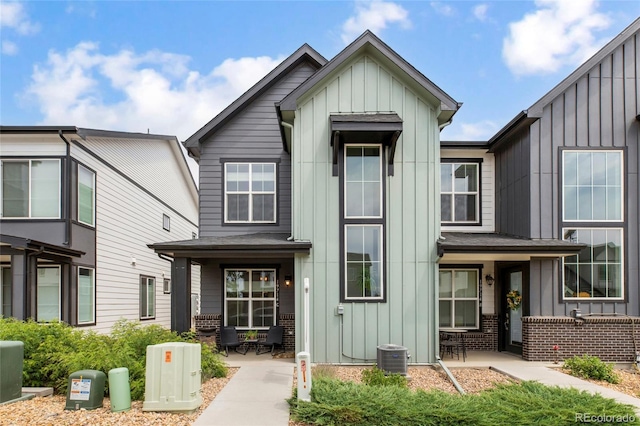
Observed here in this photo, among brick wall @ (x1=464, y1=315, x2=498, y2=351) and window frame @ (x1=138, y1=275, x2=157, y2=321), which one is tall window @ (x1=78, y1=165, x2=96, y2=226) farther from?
brick wall @ (x1=464, y1=315, x2=498, y2=351)

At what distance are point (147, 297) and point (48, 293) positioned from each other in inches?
251

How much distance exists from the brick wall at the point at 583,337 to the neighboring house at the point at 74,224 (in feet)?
37.2

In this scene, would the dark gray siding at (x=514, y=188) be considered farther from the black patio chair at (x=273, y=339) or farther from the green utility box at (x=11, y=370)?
the green utility box at (x=11, y=370)

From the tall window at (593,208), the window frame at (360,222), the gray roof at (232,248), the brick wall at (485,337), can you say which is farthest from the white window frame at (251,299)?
the tall window at (593,208)

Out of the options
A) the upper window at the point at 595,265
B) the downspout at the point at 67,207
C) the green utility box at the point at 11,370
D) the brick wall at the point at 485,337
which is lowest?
the brick wall at the point at 485,337

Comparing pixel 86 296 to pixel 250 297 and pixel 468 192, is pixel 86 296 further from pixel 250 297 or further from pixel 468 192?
pixel 468 192

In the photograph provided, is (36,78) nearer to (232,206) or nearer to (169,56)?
(169,56)

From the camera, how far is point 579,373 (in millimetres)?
10023

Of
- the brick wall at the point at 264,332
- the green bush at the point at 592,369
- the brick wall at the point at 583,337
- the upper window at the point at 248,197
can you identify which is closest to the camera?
the green bush at the point at 592,369

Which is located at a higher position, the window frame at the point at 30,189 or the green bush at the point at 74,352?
the window frame at the point at 30,189

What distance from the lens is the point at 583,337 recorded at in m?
11.4

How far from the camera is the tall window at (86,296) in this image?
13.4 meters

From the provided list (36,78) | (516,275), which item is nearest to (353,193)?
(516,275)

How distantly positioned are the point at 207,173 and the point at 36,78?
8724mm
